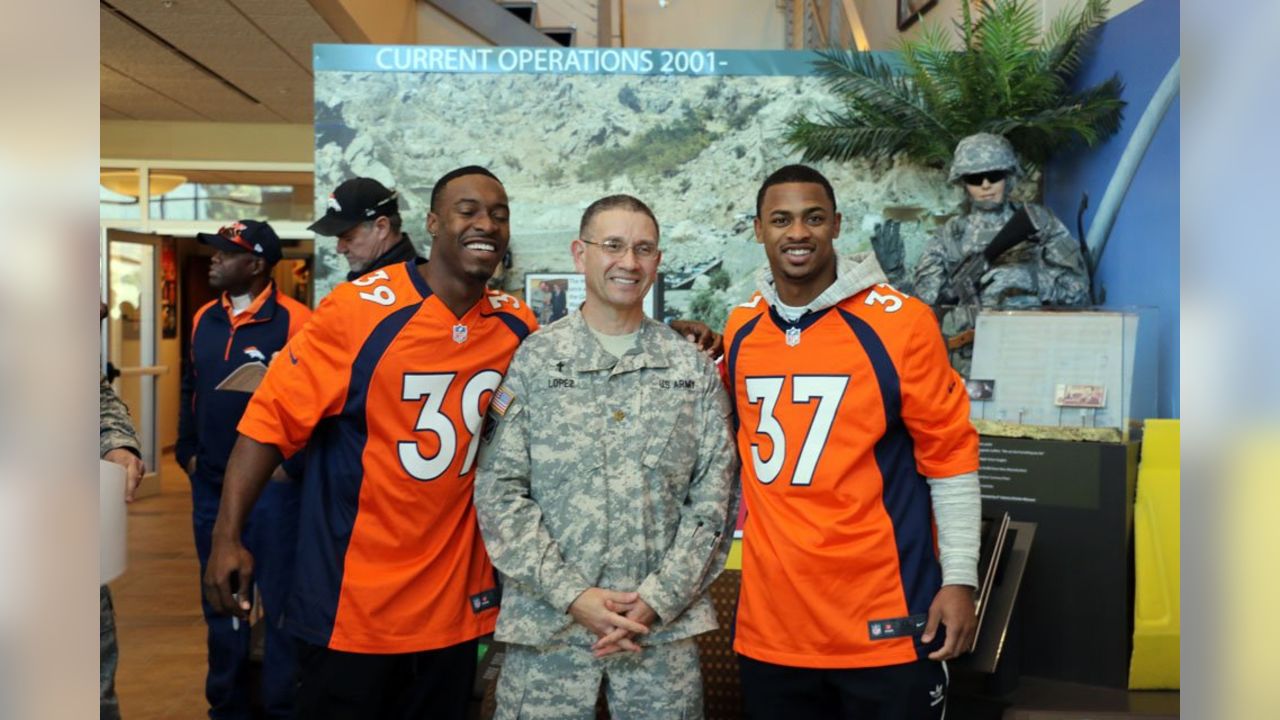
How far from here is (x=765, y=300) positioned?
7.92 feet

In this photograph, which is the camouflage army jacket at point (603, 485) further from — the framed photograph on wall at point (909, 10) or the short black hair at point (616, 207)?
the framed photograph on wall at point (909, 10)

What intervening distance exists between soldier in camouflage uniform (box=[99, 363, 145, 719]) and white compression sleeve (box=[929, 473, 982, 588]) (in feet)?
5.43

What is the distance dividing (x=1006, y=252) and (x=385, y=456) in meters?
2.87

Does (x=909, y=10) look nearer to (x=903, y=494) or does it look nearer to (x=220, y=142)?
(x=220, y=142)

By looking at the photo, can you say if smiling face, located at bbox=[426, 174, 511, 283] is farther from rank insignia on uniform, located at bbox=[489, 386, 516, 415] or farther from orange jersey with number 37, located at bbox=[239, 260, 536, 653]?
rank insignia on uniform, located at bbox=[489, 386, 516, 415]

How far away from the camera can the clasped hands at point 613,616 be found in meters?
2.09

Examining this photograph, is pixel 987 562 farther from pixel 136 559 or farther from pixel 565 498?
pixel 136 559

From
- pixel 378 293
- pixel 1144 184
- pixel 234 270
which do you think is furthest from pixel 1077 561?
pixel 234 270

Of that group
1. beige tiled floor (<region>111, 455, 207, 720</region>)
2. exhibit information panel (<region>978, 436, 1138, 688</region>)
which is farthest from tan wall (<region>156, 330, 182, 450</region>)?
exhibit information panel (<region>978, 436, 1138, 688</region>)

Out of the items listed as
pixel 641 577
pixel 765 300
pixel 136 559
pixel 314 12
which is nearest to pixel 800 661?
pixel 641 577

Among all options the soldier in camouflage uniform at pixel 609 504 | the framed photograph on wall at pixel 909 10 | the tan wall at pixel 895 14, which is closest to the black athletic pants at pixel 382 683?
the soldier in camouflage uniform at pixel 609 504
